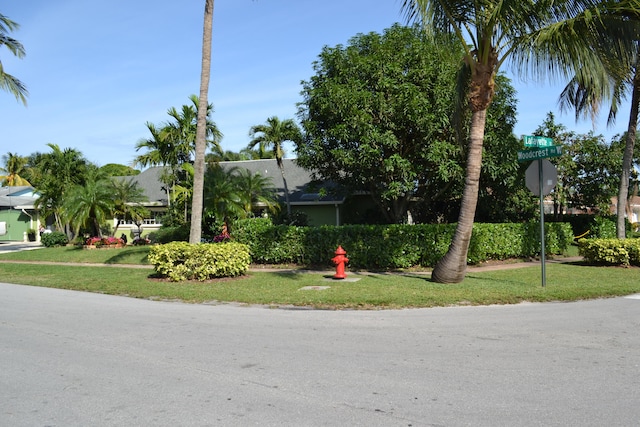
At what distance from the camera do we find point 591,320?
8.49 m

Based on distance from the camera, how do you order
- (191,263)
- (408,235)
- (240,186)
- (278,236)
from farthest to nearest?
(240,186)
(278,236)
(408,235)
(191,263)

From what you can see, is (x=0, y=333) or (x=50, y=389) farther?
(x=0, y=333)

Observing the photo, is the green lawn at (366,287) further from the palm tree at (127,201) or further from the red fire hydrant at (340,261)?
the palm tree at (127,201)

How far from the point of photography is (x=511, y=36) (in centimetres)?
1196

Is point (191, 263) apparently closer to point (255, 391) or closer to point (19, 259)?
point (255, 391)

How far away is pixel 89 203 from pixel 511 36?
1964 centimetres

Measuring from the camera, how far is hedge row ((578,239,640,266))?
52.9ft

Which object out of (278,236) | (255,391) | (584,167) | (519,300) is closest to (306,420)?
(255,391)

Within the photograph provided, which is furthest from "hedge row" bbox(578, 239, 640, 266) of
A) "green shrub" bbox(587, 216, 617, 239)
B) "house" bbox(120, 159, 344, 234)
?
"house" bbox(120, 159, 344, 234)

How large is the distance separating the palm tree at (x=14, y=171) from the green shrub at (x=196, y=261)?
54888 millimetres

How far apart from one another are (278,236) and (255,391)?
40.8ft

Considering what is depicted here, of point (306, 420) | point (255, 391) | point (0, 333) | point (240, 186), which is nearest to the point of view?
point (306, 420)

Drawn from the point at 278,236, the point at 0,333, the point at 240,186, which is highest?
the point at 240,186

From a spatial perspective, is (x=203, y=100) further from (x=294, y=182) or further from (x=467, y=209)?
(x=294, y=182)
